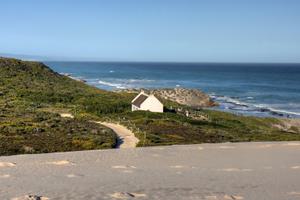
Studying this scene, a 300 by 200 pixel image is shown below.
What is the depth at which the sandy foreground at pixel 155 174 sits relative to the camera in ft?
59.5

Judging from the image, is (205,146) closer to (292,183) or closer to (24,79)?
(292,183)

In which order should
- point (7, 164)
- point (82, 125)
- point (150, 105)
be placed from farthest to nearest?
point (150, 105) < point (82, 125) < point (7, 164)

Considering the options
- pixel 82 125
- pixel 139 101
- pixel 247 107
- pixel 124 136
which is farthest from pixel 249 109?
pixel 124 136

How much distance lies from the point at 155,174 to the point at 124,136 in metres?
17.0

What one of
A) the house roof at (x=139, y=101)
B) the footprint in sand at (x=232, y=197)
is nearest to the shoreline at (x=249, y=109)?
the house roof at (x=139, y=101)

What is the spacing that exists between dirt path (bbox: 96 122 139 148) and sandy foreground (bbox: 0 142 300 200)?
14.6 ft

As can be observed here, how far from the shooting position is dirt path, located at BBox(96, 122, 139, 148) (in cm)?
3506

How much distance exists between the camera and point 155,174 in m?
22.1

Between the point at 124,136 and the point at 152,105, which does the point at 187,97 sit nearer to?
the point at 152,105

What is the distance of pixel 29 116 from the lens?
153 feet

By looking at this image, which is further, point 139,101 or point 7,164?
point 139,101

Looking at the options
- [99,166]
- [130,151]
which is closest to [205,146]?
[130,151]

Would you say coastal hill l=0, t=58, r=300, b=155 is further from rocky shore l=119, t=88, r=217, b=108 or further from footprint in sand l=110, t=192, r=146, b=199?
rocky shore l=119, t=88, r=217, b=108

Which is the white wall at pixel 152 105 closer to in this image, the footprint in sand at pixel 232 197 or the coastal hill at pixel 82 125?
the coastal hill at pixel 82 125
